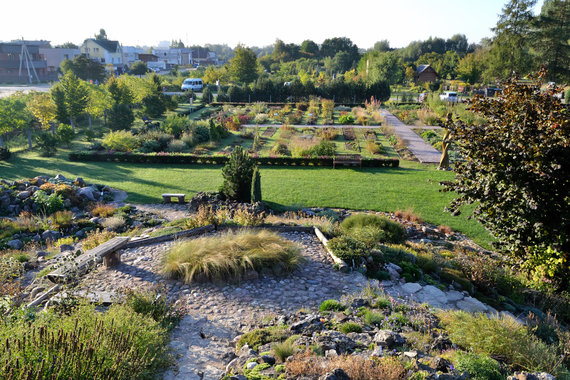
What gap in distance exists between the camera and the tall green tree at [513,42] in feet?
130

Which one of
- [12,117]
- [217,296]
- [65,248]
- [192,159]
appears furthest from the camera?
[12,117]

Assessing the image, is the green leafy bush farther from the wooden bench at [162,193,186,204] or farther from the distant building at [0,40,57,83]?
the distant building at [0,40,57,83]

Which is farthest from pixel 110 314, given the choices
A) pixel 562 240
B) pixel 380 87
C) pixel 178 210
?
pixel 380 87

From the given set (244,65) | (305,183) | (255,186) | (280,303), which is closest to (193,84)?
(244,65)

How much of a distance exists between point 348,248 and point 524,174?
3.38m

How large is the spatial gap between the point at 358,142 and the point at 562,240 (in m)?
16.3

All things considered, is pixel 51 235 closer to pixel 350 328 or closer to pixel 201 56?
pixel 350 328

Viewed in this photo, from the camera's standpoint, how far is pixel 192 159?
728 inches

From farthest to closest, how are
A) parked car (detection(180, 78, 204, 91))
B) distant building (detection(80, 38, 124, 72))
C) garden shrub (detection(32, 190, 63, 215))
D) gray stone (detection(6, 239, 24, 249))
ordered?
distant building (detection(80, 38, 124, 72)) → parked car (detection(180, 78, 204, 91)) → garden shrub (detection(32, 190, 63, 215)) → gray stone (detection(6, 239, 24, 249))

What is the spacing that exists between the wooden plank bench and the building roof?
7274cm

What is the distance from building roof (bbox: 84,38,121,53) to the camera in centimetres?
6888

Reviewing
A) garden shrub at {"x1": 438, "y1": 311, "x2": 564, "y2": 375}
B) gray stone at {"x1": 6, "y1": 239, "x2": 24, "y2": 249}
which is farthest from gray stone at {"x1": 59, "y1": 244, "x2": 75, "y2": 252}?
garden shrub at {"x1": 438, "y1": 311, "x2": 564, "y2": 375}

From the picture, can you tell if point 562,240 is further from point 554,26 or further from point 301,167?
point 554,26

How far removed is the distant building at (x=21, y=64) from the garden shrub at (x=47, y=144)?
43.7 metres
